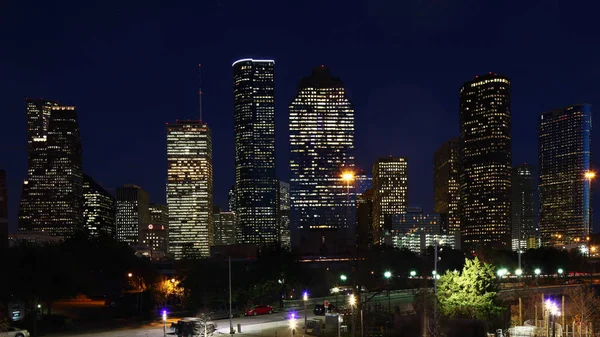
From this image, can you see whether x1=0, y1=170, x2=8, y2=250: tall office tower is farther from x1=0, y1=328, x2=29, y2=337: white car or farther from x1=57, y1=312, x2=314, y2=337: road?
x1=0, y1=328, x2=29, y2=337: white car

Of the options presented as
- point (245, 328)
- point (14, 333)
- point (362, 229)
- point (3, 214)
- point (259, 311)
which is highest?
point (362, 229)

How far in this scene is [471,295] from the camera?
143 feet

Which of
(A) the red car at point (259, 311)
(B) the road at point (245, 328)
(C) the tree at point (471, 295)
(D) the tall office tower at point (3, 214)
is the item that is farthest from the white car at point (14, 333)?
(D) the tall office tower at point (3, 214)

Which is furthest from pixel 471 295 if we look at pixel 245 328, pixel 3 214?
pixel 3 214

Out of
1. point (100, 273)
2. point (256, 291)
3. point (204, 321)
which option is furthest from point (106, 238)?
point (204, 321)

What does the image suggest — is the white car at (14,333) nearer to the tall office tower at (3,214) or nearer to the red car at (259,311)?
the red car at (259,311)

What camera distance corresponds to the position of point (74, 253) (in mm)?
74500

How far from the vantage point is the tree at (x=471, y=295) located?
1721 inches

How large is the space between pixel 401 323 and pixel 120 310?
119ft

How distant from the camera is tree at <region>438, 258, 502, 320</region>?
143 feet

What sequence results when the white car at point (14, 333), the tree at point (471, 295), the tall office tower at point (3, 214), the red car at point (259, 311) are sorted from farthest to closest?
the tall office tower at point (3, 214)
the red car at point (259, 311)
the tree at point (471, 295)
the white car at point (14, 333)

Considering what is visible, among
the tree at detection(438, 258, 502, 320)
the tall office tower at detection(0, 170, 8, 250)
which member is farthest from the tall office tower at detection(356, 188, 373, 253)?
the tall office tower at detection(0, 170, 8, 250)

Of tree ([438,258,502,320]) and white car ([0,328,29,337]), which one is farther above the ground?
tree ([438,258,502,320])

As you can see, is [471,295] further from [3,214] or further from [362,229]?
[3,214]
